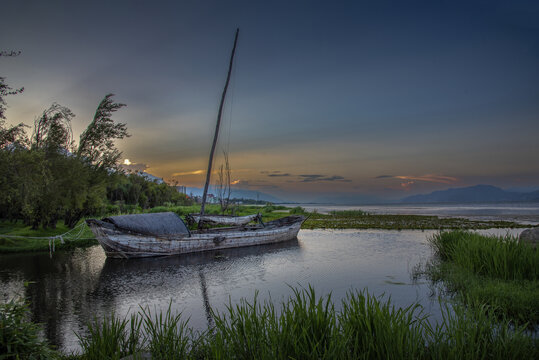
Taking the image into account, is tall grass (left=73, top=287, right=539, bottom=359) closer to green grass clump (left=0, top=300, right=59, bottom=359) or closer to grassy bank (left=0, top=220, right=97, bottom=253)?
green grass clump (left=0, top=300, right=59, bottom=359)

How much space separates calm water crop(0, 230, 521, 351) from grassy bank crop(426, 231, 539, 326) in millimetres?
805

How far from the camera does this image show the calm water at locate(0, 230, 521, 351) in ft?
20.7

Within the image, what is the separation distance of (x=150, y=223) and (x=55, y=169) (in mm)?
7351

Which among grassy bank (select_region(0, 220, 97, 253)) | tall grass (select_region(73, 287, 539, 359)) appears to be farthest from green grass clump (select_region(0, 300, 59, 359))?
grassy bank (select_region(0, 220, 97, 253))

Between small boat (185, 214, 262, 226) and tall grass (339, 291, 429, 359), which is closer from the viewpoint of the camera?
tall grass (339, 291, 429, 359)

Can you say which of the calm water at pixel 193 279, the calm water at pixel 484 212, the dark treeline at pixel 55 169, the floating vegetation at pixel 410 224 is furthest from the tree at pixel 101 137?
the calm water at pixel 484 212

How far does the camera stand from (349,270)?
384 inches

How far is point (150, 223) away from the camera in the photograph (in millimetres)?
12219

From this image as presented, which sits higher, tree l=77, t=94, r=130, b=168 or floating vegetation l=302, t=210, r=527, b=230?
tree l=77, t=94, r=130, b=168

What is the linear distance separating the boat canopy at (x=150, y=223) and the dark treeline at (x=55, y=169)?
12.0 feet

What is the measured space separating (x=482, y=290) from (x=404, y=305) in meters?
1.54

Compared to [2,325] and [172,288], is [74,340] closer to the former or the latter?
[2,325]

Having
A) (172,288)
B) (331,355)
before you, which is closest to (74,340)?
(172,288)

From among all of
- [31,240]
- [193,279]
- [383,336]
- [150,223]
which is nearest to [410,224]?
[150,223]
